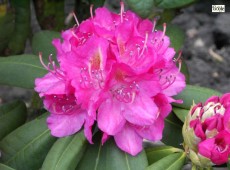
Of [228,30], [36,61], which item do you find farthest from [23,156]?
[228,30]

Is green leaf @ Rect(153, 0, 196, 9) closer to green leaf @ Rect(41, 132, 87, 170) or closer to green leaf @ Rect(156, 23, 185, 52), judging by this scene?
green leaf @ Rect(156, 23, 185, 52)

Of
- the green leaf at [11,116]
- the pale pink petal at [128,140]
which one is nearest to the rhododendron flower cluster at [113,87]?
the pale pink petal at [128,140]

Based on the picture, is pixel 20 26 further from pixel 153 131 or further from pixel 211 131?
pixel 211 131

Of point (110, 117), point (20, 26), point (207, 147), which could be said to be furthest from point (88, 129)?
point (20, 26)

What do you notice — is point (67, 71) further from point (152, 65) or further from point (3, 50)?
point (3, 50)

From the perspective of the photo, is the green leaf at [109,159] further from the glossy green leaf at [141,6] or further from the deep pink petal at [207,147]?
the glossy green leaf at [141,6]
